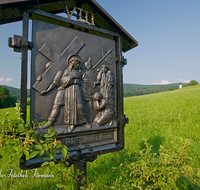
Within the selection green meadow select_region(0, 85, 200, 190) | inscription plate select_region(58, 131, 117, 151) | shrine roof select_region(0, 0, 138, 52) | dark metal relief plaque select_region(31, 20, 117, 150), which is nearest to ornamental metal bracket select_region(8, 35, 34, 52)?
dark metal relief plaque select_region(31, 20, 117, 150)

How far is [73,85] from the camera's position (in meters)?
2.15

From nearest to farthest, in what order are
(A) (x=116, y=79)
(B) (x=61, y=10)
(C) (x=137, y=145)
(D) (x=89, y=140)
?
(D) (x=89, y=140) → (B) (x=61, y=10) → (A) (x=116, y=79) → (C) (x=137, y=145)

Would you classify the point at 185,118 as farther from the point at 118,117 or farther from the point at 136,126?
the point at 118,117

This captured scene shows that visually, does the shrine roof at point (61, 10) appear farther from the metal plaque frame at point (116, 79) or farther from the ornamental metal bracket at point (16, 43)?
the ornamental metal bracket at point (16, 43)

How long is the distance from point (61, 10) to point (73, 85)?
1346 millimetres

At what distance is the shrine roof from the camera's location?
1.87m

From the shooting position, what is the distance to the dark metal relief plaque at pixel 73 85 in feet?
6.53

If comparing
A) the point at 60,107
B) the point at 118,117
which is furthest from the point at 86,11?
the point at 118,117

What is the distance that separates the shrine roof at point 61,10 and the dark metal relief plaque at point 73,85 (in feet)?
0.82

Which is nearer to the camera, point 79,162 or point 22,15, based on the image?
point 22,15

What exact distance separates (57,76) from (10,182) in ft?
7.72

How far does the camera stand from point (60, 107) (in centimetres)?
211

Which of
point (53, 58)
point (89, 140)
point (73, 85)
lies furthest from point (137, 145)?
point (53, 58)

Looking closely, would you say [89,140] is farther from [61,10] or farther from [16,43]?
[61,10]
